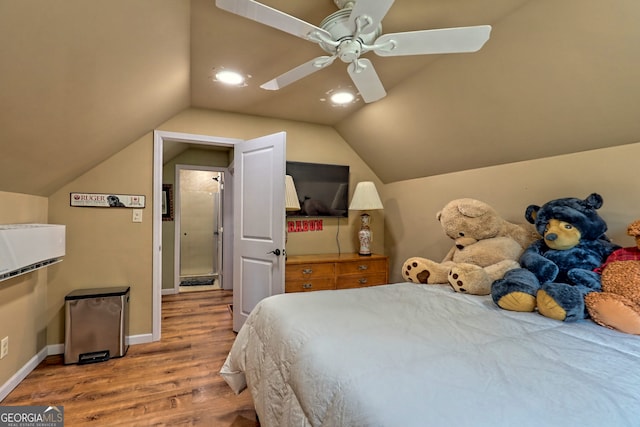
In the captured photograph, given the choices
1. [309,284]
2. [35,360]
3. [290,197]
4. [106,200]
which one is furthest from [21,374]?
[290,197]

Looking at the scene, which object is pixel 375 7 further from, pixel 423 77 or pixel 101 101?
pixel 101 101

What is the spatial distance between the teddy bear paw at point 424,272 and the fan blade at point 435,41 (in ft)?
4.69

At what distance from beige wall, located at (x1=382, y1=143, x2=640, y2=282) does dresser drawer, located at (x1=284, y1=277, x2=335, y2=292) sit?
1030 mm

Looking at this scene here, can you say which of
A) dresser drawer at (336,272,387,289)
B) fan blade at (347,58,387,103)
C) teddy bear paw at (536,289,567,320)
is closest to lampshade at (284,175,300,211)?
dresser drawer at (336,272,387,289)

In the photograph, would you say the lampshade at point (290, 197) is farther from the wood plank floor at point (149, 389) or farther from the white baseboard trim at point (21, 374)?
the white baseboard trim at point (21, 374)

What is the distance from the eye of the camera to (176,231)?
15.3 ft

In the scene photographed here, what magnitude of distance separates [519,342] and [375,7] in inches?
55.6

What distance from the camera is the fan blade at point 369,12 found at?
112cm

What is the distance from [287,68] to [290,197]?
4.17 feet

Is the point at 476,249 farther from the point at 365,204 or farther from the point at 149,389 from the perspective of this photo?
the point at 149,389

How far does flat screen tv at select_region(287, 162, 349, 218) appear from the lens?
11.0 ft

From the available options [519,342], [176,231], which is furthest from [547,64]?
[176,231]

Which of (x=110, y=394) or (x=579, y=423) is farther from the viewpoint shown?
(x=110, y=394)

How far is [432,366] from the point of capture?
0.93 metres
